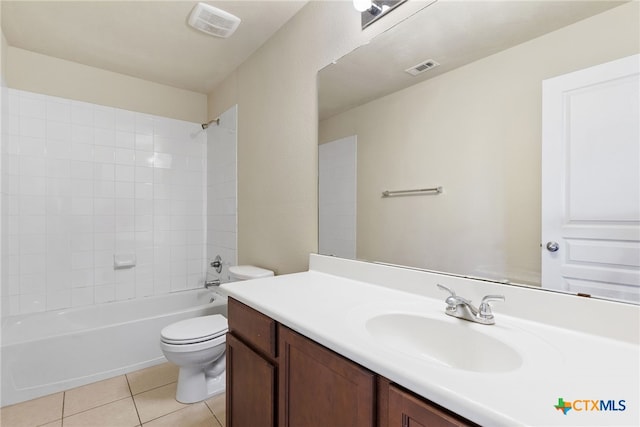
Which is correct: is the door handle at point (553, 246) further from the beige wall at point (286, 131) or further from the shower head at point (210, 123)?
the shower head at point (210, 123)

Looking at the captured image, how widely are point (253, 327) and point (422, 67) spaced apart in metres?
1.24

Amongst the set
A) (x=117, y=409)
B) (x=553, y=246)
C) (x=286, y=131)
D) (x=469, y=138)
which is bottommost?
(x=117, y=409)

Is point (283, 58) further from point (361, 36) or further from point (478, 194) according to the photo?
point (478, 194)

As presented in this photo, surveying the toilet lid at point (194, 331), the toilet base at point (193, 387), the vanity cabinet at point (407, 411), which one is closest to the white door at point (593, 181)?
the vanity cabinet at point (407, 411)

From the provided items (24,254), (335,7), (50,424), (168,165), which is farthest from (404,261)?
(24,254)

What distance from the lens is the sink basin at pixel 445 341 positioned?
78cm

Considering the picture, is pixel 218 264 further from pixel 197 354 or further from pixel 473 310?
pixel 473 310

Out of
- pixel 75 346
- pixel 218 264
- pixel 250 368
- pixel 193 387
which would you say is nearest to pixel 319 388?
pixel 250 368

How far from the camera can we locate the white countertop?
47 centimetres

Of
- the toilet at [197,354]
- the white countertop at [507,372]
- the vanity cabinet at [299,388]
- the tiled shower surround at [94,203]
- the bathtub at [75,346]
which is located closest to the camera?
the white countertop at [507,372]

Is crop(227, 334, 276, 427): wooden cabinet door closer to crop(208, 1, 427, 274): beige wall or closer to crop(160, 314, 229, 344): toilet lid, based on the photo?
crop(160, 314, 229, 344): toilet lid

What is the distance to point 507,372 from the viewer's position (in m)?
0.63

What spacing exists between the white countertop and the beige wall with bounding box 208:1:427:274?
793mm

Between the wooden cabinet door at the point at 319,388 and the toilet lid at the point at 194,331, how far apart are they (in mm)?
971
